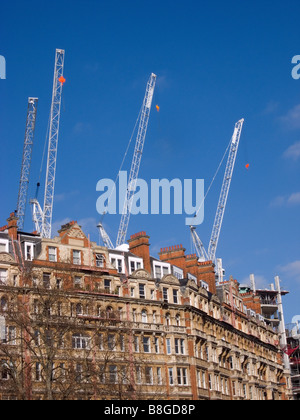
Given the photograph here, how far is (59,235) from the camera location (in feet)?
325

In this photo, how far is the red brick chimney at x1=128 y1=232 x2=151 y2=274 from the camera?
4321 inches

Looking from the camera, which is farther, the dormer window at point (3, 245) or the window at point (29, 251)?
the window at point (29, 251)

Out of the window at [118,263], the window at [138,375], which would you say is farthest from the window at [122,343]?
the window at [118,263]

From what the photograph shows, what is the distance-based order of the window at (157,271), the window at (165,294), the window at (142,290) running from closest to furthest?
1. the window at (142,290)
2. the window at (165,294)
3. the window at (157,271)

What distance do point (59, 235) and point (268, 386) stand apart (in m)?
64.8

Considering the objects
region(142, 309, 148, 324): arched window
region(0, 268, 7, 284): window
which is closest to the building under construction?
region(142, 309, 148, 324): arched window

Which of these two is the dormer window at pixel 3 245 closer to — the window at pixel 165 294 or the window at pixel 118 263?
the window at pixel 118 263

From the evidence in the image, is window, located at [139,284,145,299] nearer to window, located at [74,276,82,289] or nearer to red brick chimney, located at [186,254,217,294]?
window, located at [74,276,82,289]

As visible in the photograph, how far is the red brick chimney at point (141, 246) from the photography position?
4321 inches

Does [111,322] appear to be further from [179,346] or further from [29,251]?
[179,346]

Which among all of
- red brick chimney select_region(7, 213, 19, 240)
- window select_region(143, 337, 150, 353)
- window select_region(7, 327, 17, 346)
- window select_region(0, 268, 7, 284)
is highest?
red brick chimney select_region(7, 213, 19, 240)
